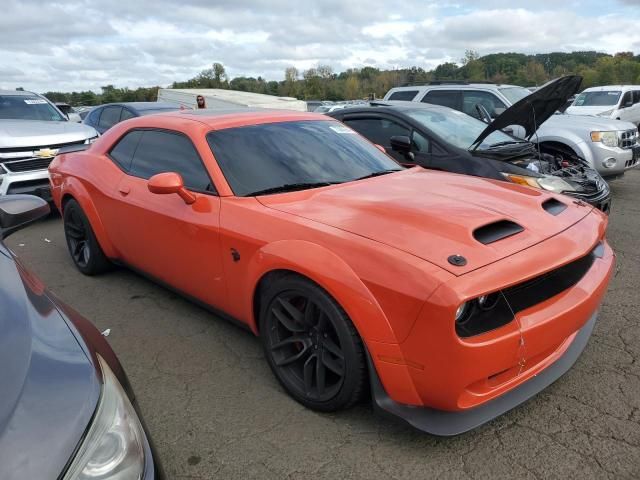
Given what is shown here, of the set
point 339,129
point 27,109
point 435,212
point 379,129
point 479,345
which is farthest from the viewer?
point 27,109

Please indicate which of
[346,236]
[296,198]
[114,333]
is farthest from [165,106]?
[346,236]

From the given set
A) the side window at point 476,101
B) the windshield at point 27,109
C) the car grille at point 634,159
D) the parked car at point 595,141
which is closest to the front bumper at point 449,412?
the parked car at point 595,141

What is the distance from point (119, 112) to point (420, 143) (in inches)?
264

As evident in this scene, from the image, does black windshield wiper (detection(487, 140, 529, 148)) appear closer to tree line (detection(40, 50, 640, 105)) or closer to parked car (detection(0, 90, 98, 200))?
parked car (detection(0, 90, 98, 200))

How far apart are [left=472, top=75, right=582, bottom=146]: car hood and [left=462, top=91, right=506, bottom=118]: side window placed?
3.98 meters

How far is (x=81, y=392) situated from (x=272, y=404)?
145cm

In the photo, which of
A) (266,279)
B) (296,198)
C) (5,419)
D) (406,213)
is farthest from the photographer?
(296,198)

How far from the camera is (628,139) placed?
7.70m

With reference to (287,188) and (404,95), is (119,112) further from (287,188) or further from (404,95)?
(287,188)

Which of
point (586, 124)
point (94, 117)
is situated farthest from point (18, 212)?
point (94, 117)

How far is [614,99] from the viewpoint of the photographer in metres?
17.1

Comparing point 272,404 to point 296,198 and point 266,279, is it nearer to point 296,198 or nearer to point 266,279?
point 266,279

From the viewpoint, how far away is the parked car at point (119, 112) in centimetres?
940

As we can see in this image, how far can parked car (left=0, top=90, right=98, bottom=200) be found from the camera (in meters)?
6.35
